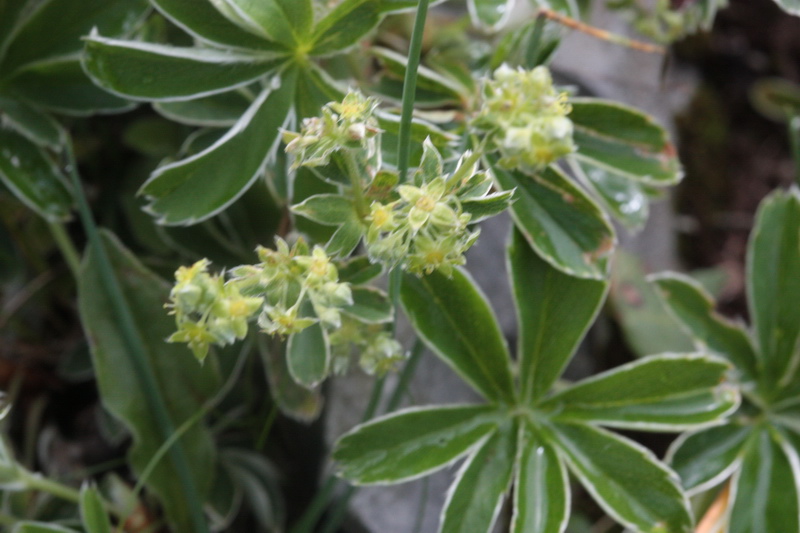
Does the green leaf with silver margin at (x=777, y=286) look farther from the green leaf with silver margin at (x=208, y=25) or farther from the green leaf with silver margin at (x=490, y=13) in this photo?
the green leaf with silver margin at (x=208, y=25)

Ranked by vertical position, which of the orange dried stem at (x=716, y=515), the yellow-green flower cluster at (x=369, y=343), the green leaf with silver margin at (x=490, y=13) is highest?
the green leaf with silver margin at (x=490, y=13)

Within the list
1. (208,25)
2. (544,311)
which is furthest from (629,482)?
(208,25)

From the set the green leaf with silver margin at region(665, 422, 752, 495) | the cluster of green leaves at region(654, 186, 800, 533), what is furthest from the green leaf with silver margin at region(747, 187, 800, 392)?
the green leaf with silver margin at region(665, 422, 752, 495)

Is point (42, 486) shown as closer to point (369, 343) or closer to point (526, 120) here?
point (369, 343)

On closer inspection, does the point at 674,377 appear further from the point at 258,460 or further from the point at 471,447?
the point at 258,460

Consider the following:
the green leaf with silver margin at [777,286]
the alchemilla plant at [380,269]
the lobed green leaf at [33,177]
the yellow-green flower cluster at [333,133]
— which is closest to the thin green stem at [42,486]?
the alchemilla plant at [380,269]

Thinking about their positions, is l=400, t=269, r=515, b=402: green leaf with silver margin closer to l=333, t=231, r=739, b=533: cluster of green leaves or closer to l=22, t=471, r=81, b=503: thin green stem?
l=333, t=231, r=739, b=533: cluster of green leaves

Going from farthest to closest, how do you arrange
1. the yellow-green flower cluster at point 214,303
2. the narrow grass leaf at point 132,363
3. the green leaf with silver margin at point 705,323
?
the green leaf with silver margin at point 705,323 → the narrow grass leaf at point 132,363 → the yellow-green flower cluster at point 214,303
